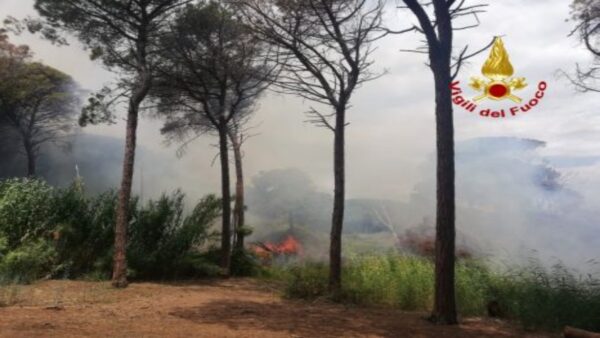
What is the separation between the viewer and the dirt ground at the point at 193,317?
6.02 metres

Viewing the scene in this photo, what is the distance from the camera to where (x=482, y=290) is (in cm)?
878

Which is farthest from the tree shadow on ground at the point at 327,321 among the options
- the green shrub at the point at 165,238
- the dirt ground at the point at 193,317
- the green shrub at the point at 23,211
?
the green shrub at the point at 23,211

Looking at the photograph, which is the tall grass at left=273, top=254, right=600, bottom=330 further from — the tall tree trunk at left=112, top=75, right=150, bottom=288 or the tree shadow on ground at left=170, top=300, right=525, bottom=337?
the tall tree trunk at left=112, top=75, right=150, bottom=288

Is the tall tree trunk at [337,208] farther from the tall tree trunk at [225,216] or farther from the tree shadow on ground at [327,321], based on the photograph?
→ the tall tree trunk at [225,216]

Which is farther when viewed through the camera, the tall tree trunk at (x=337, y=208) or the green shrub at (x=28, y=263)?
the green shrub at (x=28, y=263)

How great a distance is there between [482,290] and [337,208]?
2.95 metres

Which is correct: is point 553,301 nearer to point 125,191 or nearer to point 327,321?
point 327,321

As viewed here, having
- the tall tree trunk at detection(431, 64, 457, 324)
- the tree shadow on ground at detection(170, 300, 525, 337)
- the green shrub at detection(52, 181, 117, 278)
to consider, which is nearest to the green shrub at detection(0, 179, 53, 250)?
the green shrub at detection(52, 181, 117, 278)

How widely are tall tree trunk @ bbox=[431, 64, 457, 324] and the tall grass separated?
1132 mm

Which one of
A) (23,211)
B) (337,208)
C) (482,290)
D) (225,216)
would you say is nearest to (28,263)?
(23,211)

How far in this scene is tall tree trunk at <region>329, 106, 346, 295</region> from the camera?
32.0 feet

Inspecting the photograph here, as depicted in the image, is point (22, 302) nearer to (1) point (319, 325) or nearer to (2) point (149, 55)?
(1) point (319, 325)

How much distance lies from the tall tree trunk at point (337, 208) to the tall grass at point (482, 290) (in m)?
0.28

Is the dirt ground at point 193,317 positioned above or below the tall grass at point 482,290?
below
